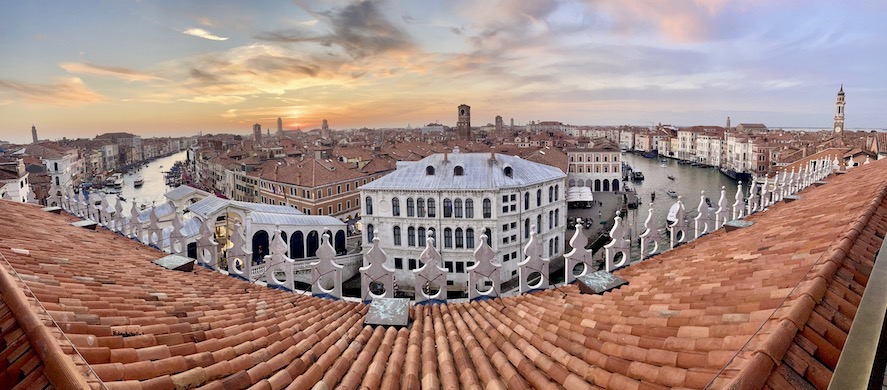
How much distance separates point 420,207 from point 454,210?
1.94 m

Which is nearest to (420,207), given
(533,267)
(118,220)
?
(118,220)

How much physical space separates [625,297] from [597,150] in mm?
55326

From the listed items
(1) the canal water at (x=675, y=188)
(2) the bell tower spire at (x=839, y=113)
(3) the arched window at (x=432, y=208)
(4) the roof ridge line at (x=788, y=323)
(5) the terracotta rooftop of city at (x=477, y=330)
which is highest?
(2) the bell tower spire at (x=839, y=113)

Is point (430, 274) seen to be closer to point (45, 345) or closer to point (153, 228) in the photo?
point (45, 345)

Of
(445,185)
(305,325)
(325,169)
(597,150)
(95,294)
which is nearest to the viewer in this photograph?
(95,294)

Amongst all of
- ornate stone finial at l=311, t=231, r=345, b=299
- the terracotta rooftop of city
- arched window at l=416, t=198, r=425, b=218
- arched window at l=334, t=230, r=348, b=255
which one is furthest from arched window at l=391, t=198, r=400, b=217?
the terracotta rooftop of city

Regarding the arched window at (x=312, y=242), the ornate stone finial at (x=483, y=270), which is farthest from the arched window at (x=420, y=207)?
the ornate stone finial at (x=483, y=270)

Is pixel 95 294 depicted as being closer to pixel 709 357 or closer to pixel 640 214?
pixel 709 357

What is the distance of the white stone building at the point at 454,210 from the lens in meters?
25.8

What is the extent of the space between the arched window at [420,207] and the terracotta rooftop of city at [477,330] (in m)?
20.1

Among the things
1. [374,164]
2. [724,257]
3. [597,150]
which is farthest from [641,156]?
[724,257]

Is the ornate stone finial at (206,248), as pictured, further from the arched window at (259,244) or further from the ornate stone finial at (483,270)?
the arched window at (259,244)

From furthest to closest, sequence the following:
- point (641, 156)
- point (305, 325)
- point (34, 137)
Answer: point (34, 137), point (641, 156), point (305, 325)

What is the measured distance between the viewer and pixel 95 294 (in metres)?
4.15
